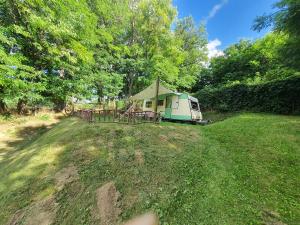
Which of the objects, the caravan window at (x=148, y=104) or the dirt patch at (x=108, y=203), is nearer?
the dirt patch at (x=108, y=203)

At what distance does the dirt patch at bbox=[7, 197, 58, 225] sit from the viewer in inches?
137

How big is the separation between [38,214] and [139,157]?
2.55 m

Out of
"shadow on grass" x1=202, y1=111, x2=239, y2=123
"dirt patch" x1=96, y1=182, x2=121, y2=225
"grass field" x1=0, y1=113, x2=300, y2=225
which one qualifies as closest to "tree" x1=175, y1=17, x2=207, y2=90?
"shadow on grass" x1=202, y1=111, x2=239, y2=123

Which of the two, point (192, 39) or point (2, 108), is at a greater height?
point (192, 39)

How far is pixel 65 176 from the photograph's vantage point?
4539 mm

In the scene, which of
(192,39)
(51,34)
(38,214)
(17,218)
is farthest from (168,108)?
(192,39)

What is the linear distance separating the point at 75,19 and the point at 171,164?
1167 centimetres

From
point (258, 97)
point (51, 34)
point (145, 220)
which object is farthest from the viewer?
point (258, 97)

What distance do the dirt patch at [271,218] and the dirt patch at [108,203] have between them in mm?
2585

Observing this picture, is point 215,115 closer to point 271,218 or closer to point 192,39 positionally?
point 192,39

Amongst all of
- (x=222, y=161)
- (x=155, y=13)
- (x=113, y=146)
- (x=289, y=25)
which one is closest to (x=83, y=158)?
(x=113, y=146)

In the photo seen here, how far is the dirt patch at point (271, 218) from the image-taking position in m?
2.93

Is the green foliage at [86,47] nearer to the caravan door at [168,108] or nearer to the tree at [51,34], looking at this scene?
the tree at [51,34]

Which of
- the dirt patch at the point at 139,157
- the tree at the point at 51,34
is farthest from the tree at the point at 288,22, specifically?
the tree at the point at 51,34
